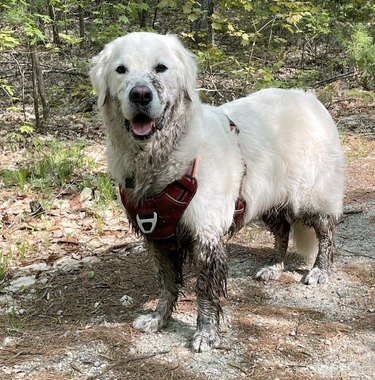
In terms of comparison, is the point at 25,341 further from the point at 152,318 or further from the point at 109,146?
the point at 109,146

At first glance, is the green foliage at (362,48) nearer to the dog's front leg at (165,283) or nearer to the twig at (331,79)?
the twig at (331,79)

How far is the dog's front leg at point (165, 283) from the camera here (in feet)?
10.5

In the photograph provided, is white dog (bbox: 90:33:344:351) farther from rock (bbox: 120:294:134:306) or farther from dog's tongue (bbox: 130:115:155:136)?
rock (bbox: 120:294:134:306)

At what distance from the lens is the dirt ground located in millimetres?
2725

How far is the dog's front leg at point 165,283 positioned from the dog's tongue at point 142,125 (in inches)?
35.5

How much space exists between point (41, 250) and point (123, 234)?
0.78 metres

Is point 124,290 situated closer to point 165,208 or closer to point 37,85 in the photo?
point 165,208

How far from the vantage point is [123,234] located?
4609 mm

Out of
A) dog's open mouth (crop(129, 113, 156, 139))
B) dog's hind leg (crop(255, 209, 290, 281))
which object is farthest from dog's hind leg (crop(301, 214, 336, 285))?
dog's open mouth (crop(129, 113, 156, 139))

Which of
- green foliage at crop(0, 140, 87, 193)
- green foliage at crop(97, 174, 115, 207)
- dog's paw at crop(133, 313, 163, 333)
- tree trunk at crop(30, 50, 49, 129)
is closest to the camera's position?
dog's paw at crop(133, 313, 163, 333)

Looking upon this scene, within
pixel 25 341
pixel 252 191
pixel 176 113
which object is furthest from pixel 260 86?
pixel 25 341

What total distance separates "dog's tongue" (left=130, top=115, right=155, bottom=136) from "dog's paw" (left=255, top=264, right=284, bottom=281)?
178cm

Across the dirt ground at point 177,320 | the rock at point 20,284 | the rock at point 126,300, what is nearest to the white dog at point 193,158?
the dirt ground at point 177,320

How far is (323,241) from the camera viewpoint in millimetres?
3891
